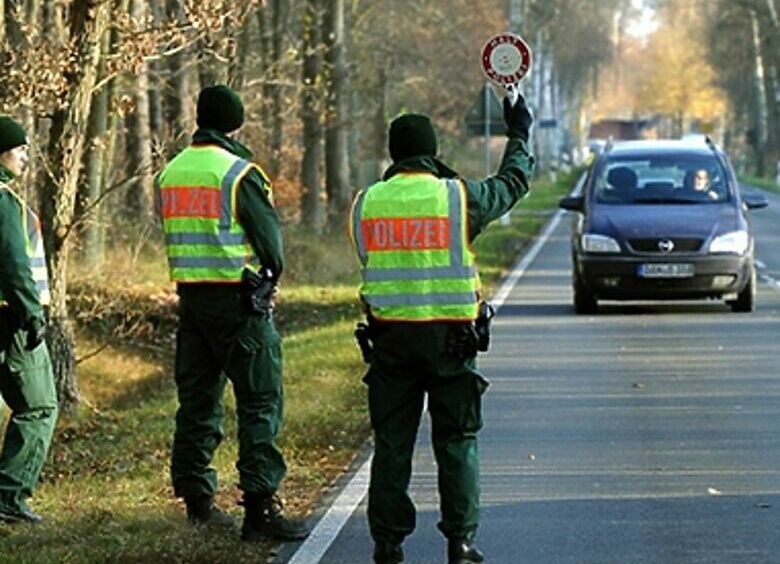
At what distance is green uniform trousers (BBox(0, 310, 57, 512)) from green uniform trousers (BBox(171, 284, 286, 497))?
736 mm

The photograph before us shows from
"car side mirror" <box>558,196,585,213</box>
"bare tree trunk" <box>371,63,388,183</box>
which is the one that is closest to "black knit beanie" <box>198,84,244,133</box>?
"car side mirror" <box>558,196,585,213</box>

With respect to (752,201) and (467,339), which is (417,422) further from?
(752,201)

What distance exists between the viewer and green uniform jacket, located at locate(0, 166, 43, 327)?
9.84m

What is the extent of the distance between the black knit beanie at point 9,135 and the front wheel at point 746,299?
12.6 meters

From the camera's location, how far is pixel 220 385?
391 inches

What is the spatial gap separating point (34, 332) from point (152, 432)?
4489 millimetres

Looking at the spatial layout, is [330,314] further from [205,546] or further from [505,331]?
[205,546]

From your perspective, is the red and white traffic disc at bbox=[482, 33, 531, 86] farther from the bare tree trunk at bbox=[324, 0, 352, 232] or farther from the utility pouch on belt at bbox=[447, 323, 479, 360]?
the bare tree trunk at bbox=[324, 0, 352, 232]

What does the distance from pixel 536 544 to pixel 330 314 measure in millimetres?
15049

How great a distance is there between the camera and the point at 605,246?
71.4ft

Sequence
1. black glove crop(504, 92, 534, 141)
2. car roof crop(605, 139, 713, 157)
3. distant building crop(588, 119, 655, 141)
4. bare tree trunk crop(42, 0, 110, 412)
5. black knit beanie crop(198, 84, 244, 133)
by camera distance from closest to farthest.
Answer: black glove crop(504, 92, 534, 141), black knit beanie crop(198, 84, 244, 133), bare tree trunk crop(42, 0, 110, 412), car roof crop(605, 139, 713, 157), distant building crop(588, 119, 655, 141)

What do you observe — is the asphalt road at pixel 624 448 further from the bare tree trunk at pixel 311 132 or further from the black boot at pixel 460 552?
the bare tree trunk at pixel 311 132

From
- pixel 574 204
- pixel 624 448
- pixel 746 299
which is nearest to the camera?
pixel 624 448

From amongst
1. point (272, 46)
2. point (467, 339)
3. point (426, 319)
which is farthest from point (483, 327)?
point (272, 46)
